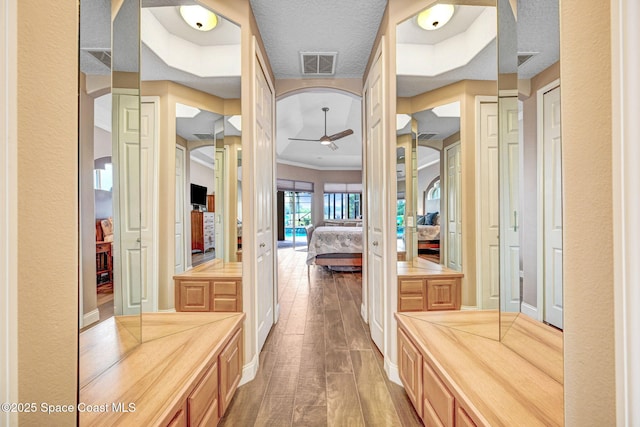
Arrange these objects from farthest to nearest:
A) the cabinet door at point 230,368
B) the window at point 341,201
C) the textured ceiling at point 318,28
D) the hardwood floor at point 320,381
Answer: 1. the window at point 341,201
2. the textured ceiling at point 318,28
3. the hardwood floor at point 320,381
4. the cabinet door at point 230,368

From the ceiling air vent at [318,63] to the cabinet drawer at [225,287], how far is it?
224 centimetres

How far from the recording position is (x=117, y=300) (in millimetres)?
1146

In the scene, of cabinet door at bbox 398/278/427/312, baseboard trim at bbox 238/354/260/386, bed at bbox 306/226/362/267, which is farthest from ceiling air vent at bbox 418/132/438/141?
bed at bbox 306/226/362/267

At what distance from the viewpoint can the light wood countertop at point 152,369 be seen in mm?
1009

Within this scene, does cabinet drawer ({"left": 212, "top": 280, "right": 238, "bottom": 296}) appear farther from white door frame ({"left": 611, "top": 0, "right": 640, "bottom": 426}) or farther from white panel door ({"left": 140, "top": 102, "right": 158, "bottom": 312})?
white door frame ({"left": 611, "top": 0, "right": 640, "bottom": 426})

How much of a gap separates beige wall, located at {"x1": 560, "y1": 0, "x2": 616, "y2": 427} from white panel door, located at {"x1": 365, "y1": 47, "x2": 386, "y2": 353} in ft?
5.29

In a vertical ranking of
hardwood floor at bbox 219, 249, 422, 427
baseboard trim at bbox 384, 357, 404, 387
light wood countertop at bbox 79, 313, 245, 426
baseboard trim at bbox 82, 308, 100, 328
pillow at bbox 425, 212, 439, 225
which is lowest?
hardwood floor at bbox 219, 249, 422, 427

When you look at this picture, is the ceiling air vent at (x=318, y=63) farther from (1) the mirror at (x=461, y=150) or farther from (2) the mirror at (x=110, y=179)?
(2) the mirror at (x=110, y=179)

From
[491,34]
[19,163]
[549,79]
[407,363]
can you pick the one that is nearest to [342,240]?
[407,363]

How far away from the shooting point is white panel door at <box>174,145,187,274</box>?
5.51 ft

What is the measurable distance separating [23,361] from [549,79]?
159 cm

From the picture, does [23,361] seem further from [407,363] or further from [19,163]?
[407,363]

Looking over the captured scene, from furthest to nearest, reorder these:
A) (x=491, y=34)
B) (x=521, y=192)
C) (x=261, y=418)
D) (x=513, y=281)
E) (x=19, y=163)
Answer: (x=261, y=418) → (x=491, y=34) → (x=513, y=281) → (x=521, y=192) → (x=19, y=163)
